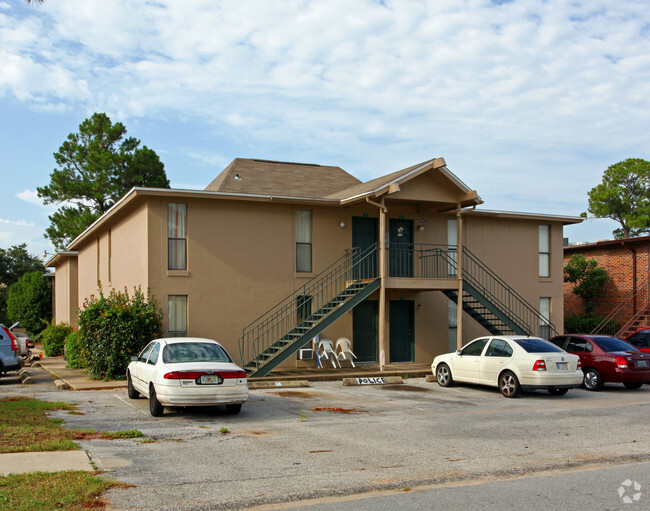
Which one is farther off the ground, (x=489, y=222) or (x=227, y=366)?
(x=489, y=222)

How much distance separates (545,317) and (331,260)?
9413 millimetres

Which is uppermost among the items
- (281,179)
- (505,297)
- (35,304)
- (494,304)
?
(281,179)

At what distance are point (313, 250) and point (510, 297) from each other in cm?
829

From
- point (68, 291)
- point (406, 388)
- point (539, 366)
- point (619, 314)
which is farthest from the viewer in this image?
point (68, 291)

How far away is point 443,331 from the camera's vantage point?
23156 mm

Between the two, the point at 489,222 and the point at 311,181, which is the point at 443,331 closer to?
the point at 489,222

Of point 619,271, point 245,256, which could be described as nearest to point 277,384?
point 245,256

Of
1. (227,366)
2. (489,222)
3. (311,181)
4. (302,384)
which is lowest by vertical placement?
(302,384)

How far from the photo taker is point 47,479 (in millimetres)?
7266

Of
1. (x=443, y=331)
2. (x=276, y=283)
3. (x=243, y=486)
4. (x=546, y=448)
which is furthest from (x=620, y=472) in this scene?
(x=443, y=331)

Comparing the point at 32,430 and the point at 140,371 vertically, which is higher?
the point at 140,371

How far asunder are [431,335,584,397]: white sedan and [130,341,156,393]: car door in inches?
310

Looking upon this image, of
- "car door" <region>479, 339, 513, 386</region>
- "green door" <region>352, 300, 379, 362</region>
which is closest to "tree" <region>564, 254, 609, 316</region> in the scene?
"green door" <region>352, 300, 379, 362</region>

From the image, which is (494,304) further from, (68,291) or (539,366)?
(68,291)
